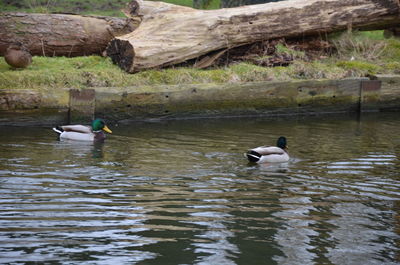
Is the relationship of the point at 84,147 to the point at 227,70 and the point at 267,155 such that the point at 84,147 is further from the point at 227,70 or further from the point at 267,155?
the point at 227,70

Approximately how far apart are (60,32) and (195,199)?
7542 mm

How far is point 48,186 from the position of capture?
7.70 meters

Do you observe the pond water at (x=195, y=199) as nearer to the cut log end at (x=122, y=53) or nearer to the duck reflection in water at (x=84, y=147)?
the duck reflection in water at (x=84, y=147)

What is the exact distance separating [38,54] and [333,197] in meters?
8.16

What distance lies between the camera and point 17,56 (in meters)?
12.4

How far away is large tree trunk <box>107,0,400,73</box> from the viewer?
43.5 feet

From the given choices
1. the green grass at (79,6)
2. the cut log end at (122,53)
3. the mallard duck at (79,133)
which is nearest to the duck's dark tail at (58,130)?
the mallard duck at (79,133)

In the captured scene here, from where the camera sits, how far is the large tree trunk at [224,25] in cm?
1326

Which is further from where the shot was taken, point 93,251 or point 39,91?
point 39,91

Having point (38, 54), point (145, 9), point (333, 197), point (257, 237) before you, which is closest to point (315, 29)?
point (145, 9)

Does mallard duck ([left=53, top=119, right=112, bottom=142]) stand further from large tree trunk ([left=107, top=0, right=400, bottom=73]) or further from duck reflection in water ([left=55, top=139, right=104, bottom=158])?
large tree trunk ([left=107, top=0, right=400, bottom=73])

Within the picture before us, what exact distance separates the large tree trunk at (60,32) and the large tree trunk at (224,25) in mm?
571

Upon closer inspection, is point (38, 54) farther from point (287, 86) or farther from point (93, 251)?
point (93, 251)

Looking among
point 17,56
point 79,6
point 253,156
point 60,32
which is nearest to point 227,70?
point 60,32
